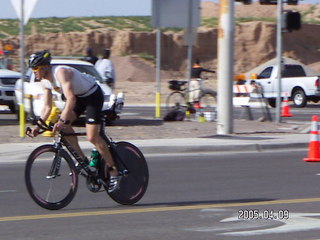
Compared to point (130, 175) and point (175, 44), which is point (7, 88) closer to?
point (130, 175)

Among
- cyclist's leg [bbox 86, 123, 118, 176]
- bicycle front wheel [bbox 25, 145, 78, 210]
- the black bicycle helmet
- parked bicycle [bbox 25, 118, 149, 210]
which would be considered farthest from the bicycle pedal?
the black bicycle helmet

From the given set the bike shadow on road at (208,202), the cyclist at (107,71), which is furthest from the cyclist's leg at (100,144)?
the cyclist at (107,71)

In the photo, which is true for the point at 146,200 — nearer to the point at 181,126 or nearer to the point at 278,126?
the point at 181,126

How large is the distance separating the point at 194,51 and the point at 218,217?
6368 centimetres

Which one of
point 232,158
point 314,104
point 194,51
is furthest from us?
point 194,51

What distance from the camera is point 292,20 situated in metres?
21.6

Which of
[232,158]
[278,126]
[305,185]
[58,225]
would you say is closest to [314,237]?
[58,225]

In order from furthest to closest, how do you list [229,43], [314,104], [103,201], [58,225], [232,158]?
[314,104], [229,43], [232,158], [103,201], [58,225]

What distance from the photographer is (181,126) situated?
20.6m

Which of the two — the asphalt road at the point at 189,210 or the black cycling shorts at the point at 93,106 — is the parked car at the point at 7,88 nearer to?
the asphalt road at the point at 189,210

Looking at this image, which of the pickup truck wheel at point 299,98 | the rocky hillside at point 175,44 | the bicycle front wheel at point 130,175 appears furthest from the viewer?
the rocky hillside at point 175,44


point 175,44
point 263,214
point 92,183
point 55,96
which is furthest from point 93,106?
point 175,44

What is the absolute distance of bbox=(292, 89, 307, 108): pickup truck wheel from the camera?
3550 centimetres

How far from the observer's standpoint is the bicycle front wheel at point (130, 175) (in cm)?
1004
